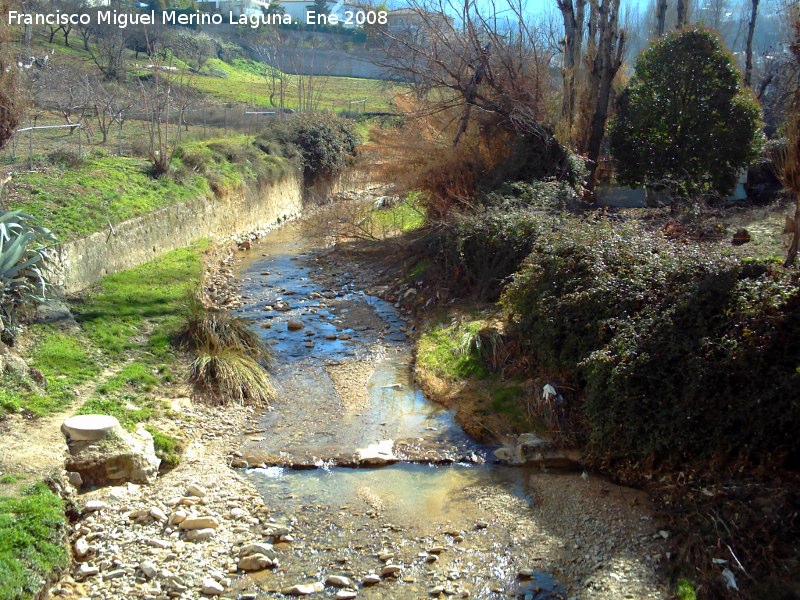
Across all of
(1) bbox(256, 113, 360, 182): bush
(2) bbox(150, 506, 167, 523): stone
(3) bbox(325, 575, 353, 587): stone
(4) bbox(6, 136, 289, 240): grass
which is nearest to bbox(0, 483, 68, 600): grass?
(2) bbox(150, 506, 167, 523): stone

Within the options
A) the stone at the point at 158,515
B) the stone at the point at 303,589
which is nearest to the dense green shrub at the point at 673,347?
the stone at the point at 303,589

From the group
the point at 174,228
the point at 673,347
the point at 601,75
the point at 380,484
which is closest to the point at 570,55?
the point at 601,75

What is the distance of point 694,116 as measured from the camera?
17906 millimetres

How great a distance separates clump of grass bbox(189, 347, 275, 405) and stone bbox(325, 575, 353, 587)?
4.48m

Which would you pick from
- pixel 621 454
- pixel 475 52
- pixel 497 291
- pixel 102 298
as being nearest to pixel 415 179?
pixel 475 52

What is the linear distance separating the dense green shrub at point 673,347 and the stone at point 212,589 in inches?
164

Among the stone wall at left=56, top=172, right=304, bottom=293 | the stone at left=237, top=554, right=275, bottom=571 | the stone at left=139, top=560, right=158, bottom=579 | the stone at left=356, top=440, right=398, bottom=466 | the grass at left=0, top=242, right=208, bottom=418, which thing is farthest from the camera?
the stone wall at left=56, top=172, right=304, bottom=293

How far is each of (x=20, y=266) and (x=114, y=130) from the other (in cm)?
1803

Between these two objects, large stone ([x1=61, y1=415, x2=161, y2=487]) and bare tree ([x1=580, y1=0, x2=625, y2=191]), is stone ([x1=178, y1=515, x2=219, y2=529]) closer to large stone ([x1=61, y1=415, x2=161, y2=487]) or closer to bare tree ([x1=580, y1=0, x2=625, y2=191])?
large stone ([x1=61, y1=415, x2=161, y2=487])

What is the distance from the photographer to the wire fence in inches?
744

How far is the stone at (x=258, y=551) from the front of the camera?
282 inches

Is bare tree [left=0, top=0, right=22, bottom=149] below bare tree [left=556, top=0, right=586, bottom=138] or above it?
below

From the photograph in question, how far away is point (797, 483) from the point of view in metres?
6.96

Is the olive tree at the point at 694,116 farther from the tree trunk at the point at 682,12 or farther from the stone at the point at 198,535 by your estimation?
the stone at the point at 198,535
